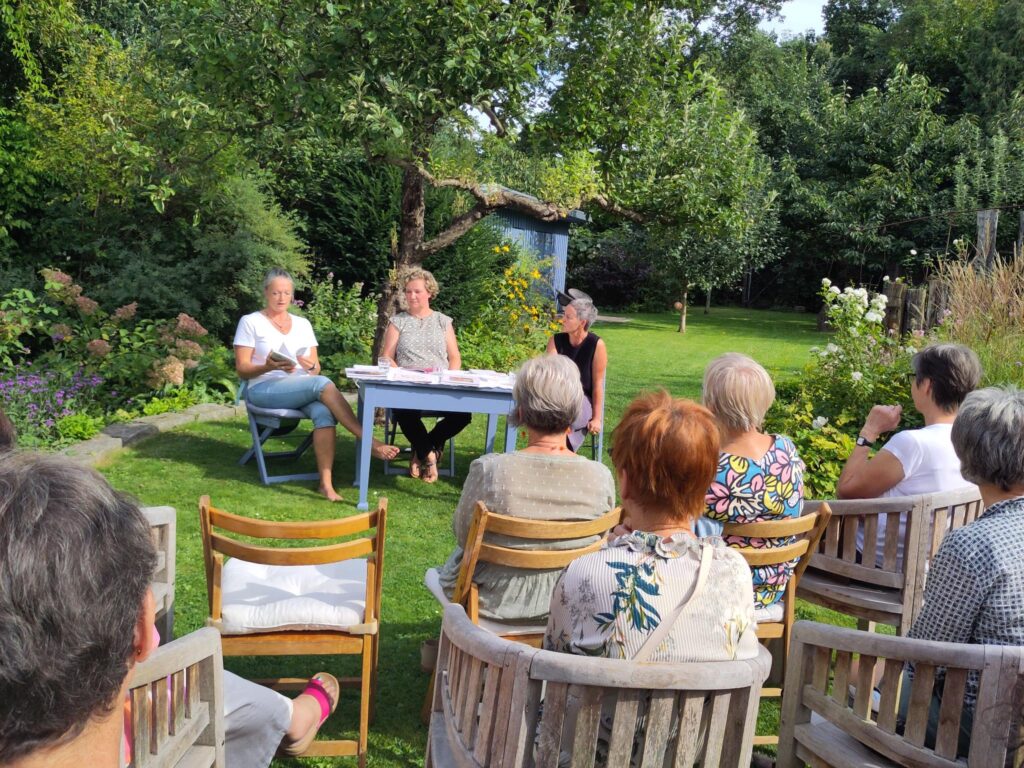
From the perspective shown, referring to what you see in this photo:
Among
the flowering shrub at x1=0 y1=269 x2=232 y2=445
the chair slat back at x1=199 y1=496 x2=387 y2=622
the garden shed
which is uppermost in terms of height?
the garden shed

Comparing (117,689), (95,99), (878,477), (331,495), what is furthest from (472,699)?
(95,99)

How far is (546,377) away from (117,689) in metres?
2.17

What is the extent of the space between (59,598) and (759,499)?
237 centimetres

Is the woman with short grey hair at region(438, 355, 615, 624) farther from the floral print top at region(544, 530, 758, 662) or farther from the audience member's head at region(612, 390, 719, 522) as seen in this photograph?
the floral print top at region(544, 530, 758, 662)

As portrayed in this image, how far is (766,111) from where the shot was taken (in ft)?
88.7

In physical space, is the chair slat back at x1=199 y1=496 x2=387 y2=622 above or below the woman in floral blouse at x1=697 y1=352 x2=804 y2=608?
below

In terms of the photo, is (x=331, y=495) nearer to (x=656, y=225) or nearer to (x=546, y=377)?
(x=546, y=377)

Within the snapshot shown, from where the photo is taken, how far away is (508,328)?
39.4 ft

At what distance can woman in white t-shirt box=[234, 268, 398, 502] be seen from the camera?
19.5 ft

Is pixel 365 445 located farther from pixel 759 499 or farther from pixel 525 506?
pixel 759 499

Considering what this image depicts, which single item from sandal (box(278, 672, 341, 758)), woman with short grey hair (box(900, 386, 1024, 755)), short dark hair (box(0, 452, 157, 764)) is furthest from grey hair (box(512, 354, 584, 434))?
short dark hair (box(0, 452, 157, 764))

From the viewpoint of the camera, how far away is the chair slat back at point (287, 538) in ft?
8.77

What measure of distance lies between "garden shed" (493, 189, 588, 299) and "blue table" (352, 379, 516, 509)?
32.8ft

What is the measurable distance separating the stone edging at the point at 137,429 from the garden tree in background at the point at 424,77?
166cm
